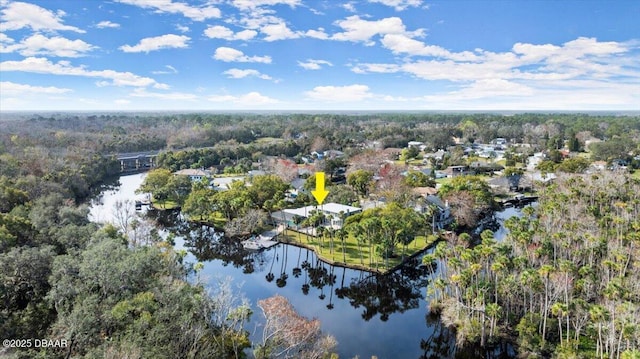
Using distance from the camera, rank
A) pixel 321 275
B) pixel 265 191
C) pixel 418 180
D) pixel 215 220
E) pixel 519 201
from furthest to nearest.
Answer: pixel 418 180
pixel 519 201
pixel 265 191
pixel 215 220
pixel 321 275

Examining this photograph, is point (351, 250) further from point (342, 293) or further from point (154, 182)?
point (154, 182)

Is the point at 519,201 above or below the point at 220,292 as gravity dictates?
below

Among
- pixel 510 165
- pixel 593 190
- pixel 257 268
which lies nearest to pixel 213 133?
pixel 510 165

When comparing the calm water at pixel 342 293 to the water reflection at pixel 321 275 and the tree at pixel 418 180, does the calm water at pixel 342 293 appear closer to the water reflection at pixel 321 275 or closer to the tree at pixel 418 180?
the water reflection at pixel 321 275

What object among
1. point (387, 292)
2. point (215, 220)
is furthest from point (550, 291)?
point (215, 220)

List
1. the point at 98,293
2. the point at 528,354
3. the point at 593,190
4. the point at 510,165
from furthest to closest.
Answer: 1. the point at 510,165
2. the point at 593,190
3. the point at 528,354
4. the point at 98,293

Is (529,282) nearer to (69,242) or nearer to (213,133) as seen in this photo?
(69,242)
